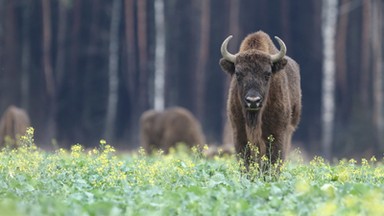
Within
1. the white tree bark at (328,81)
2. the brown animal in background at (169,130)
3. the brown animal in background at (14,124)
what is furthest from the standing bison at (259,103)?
the white tree bark at (328,81)

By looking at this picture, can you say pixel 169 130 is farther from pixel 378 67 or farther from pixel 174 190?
pixel 174 190

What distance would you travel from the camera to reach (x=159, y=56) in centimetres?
3569

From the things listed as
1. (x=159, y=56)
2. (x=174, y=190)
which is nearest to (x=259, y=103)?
(x=174, y=190)

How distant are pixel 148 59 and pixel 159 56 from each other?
1.35 metres

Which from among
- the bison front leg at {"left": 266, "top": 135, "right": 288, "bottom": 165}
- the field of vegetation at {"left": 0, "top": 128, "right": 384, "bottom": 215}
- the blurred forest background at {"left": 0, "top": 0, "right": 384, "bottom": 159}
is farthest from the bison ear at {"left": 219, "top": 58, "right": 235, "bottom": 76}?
the blurred forest background at {"left": 0, "top": 0, "right": 384, "bottom": 159}

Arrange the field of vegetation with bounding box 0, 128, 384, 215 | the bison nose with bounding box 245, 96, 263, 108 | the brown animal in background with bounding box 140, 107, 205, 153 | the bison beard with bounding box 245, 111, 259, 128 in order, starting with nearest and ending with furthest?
the field of vegetation with bounding box 0, 128, 384, 215
the bison nose with bounding box 245, 96, 263, 108
the bison beard with bounding box 245, 111, 259, 128
the brown animal in background with bounding box 140, 107, 205, 153

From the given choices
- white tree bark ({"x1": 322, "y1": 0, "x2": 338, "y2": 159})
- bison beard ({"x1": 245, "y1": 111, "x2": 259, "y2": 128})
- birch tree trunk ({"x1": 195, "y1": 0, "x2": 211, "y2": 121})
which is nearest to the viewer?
bison beard ({"x1": 245, "y1": 111, "x2": 259, "y2": 128})

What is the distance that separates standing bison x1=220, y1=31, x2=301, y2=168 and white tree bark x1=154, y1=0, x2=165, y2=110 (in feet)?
73.0

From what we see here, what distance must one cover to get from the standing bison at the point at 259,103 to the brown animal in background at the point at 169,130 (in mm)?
12085

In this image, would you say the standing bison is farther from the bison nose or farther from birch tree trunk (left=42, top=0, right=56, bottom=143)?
birch tree trunk (left=42, top=0, right=56, bottom=143)

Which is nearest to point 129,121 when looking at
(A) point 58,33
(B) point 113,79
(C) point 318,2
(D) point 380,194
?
(B) point 113,79

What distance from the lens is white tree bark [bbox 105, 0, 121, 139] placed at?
119ft

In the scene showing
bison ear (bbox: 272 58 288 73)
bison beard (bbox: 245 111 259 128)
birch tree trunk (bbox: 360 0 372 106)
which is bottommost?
bison beard (bbox: 245 111 259 128)

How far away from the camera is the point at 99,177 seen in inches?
444
